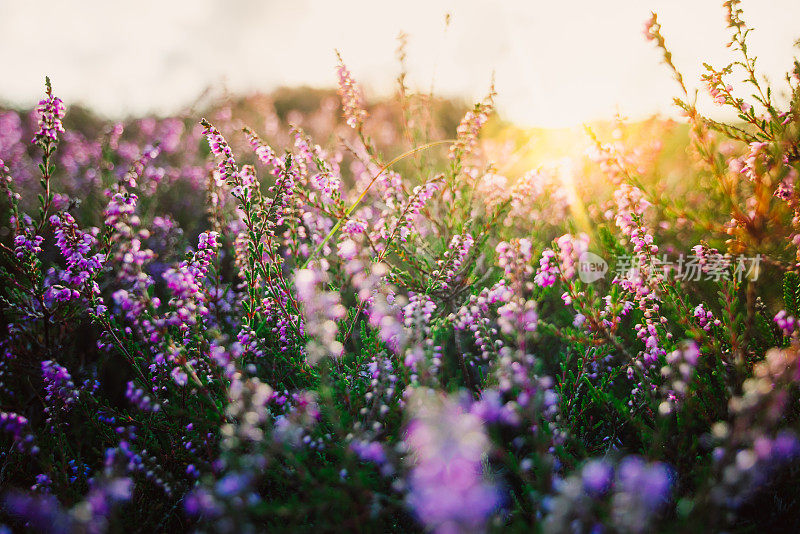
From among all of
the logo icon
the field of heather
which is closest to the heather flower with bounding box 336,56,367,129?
the field of heather

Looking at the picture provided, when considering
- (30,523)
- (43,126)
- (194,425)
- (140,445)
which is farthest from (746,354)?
(43,126)

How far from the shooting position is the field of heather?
1244 millimetres

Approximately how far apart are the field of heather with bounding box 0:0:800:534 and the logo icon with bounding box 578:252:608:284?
0.03 m

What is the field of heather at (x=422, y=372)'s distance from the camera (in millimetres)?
1244

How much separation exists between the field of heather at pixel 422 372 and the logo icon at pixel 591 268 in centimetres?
3

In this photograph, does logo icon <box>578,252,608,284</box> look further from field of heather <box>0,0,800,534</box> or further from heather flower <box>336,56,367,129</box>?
heather flower <box>336,56,367,129</box>

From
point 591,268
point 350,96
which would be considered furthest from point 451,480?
point 350,96

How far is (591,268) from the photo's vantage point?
2891 mm

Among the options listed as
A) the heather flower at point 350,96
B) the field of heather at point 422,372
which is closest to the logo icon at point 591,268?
the field of heather at point 422,372

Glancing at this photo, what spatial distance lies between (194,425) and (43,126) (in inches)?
76.8

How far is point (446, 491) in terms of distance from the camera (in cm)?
91

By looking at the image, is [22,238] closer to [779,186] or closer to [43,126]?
[43,126]

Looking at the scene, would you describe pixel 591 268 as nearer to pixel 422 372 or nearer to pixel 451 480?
pixel 422 372

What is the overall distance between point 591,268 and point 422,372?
1883 mm
